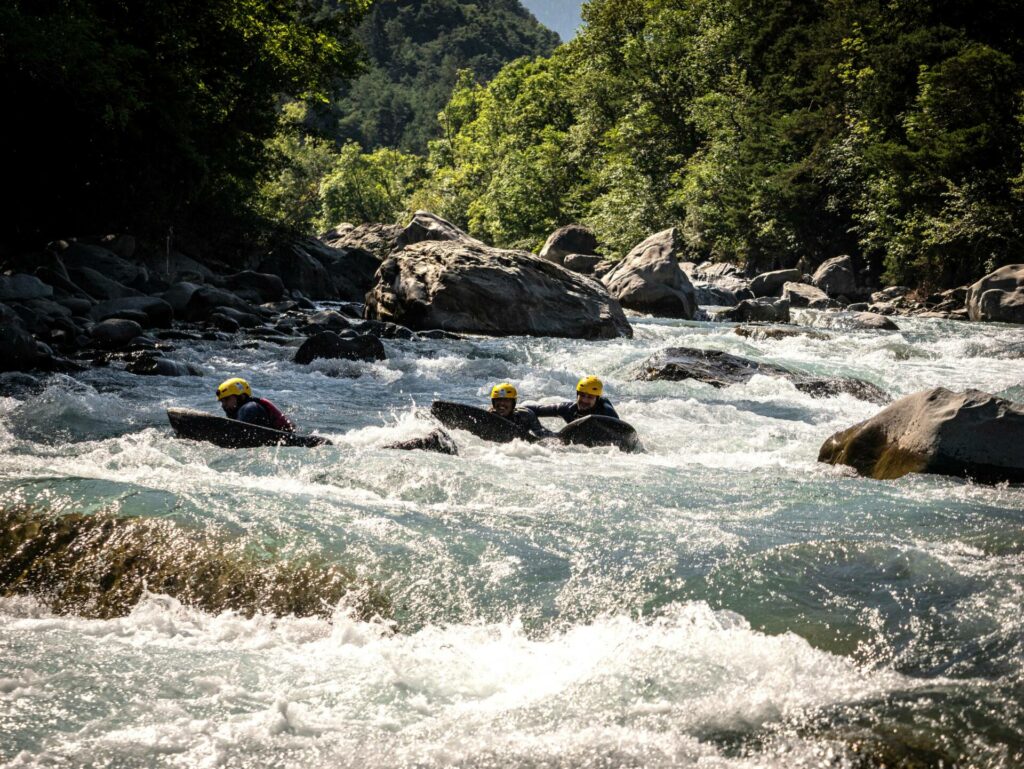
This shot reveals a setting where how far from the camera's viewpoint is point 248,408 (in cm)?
816

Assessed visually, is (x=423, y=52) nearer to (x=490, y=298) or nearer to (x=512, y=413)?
(x=490, y=298)

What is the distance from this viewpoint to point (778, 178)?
1345 inches

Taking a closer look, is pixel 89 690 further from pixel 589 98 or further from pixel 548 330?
pixel 589 98

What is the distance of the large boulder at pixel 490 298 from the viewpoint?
59.2 feet

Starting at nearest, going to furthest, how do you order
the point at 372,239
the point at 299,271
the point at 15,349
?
1. the point at 15,349
2. the point at 299,271
3. the point at 372,239

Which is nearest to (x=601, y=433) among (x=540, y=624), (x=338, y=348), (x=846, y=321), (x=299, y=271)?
(x=540, y=624)

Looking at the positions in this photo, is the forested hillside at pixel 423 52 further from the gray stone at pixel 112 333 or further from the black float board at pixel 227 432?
the black float board at pixel 227 432

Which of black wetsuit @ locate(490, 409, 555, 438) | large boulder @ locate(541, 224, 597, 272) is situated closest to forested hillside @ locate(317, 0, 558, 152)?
large boulder @ locate(541, 224, 597, 272)

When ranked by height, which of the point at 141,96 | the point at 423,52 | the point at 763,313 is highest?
the point at 423,52

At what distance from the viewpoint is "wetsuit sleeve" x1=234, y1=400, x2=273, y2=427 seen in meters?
8.14

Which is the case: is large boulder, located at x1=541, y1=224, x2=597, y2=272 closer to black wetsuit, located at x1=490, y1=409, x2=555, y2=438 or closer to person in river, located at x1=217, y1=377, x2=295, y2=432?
black wetsuit, located at x1=490, y1=409, x2=555, y2=438

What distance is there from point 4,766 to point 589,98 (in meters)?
48.9

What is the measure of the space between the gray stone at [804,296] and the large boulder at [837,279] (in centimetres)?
240

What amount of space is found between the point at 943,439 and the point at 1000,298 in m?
16.8
